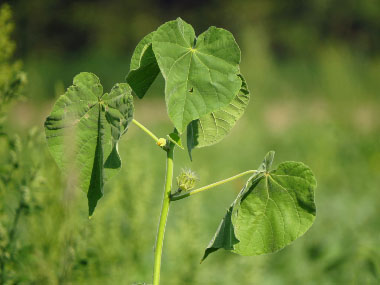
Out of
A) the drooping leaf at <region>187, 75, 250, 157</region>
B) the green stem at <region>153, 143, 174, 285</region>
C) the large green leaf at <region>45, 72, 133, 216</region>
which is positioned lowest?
the green stem at <region>153, 143, 174, 285</region>

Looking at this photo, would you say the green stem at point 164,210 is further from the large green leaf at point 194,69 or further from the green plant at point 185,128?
the large green leaf at point 194,69

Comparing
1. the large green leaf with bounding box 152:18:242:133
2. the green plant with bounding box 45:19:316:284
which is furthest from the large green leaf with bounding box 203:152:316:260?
the large green leaf with bounding box 152:18:242:133

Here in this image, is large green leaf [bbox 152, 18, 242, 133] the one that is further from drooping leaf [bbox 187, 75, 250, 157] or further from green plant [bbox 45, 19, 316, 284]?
drooping leaf [bbox 187, 75, 250, 157]

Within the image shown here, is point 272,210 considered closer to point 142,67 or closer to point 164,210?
point 164,210

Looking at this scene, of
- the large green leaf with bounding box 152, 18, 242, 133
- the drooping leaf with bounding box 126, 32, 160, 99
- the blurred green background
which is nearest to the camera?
the large green leaf with bounding box 152, 18, 242, 133

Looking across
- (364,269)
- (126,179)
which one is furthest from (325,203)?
(126,179)

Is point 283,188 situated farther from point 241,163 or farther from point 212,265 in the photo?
point 241,163
